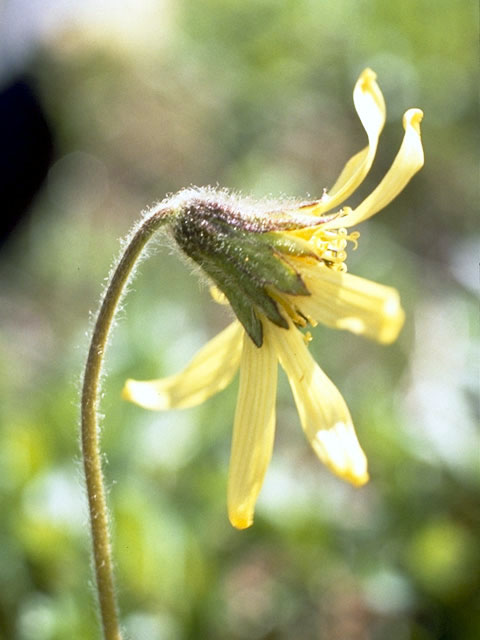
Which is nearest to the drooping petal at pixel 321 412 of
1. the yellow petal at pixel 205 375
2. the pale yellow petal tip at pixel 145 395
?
the yellow petal at pixel 205 375

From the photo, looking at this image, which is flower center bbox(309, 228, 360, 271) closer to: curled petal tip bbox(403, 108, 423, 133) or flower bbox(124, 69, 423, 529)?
flower bbox(124, 69, 423, 529)

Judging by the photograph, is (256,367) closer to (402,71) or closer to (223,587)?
(223,587)

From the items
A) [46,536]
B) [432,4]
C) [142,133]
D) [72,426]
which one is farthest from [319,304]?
[432,4]

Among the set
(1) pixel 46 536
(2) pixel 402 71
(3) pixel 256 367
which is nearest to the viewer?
(3) pixel 256 367

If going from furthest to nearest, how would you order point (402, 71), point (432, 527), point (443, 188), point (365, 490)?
point (402, 71) → point (443, 188) → point (365, 490) → point (432, 527)

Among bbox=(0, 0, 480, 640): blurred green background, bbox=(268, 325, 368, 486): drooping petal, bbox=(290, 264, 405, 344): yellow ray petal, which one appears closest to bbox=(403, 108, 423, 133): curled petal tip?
bbox=(290, 264, 405, 344): yellow ray petal

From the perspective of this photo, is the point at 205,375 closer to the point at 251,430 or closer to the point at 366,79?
the point at 251,430
